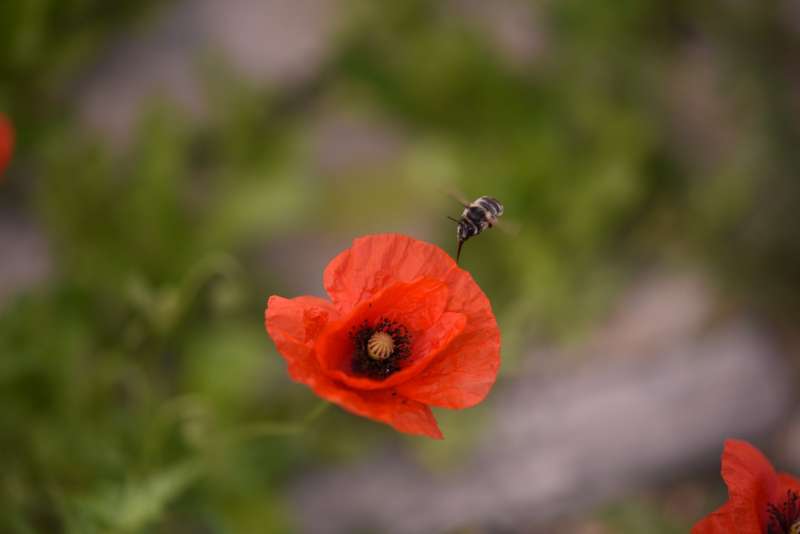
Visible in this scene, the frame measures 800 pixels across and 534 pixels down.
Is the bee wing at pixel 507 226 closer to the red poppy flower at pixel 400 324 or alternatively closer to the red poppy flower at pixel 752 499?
the red poppy flower at pixel 400 324

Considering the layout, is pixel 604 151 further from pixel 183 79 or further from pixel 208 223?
pixel 183 79

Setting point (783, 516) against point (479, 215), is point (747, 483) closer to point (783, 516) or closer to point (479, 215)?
point (783, 516)

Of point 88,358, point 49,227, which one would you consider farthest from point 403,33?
point 88,358

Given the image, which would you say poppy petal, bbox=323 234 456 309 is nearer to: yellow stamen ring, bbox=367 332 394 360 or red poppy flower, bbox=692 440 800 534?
yellow stamen ring, bbox=367 332 394 360

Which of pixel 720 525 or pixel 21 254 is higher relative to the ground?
pixel 21 254

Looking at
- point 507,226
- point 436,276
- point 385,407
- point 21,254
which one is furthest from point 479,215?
point 21,254

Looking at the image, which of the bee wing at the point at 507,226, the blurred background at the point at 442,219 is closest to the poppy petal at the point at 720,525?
the bee wing at the point at 507,226
